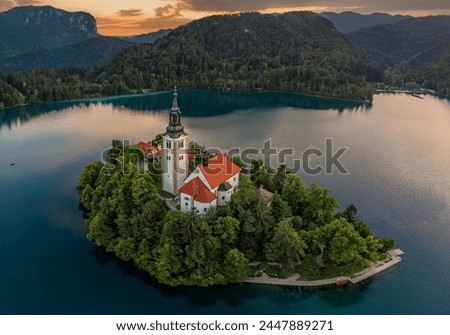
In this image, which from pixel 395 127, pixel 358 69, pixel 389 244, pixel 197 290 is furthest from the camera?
pixel 358 69

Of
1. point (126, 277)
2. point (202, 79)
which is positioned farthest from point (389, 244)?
point (202, 79)

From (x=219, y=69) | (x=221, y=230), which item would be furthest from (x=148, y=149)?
(x=219, y=69)

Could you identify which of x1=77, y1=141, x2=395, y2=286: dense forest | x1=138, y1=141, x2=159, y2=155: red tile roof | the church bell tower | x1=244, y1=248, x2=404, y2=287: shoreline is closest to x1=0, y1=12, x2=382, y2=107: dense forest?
x1=138, y1=141, x2=159, y2=155: red tile roof

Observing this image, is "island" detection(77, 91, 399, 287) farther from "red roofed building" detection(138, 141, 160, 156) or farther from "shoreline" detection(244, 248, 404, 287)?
"red roofed building" detection(138, 141, 160, 156)

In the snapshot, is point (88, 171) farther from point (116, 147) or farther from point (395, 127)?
point (395, 127)

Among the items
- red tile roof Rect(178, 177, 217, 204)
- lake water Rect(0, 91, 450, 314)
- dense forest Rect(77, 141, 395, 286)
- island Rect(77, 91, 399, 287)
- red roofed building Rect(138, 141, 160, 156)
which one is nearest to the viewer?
lake water Rect(0, 91, 450, 314)

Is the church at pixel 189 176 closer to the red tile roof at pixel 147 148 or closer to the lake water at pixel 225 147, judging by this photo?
the lake water at pixel 225 147
